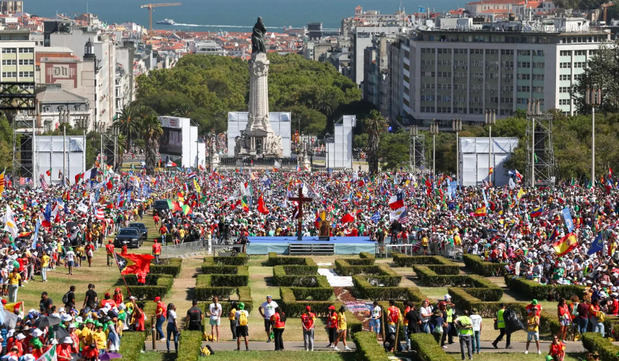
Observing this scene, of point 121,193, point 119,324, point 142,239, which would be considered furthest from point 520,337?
point 121,193

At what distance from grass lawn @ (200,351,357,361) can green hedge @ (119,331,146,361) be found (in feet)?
5.66

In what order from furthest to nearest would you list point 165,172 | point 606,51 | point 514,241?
point 606,51 → point 165,172 → point 514,241

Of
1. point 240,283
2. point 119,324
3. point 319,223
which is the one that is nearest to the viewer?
point 119,324

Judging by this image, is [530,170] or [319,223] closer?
[319,223]

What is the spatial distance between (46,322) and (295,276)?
69.5 feet

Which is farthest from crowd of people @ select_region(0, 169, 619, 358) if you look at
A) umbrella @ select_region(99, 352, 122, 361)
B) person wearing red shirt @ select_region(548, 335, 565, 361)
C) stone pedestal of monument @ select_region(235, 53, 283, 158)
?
stone pedestal of monument @ select_region(235, 53, 283, 158)

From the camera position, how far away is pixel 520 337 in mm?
44938

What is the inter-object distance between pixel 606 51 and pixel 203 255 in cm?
8545

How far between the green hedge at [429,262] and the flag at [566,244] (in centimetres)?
771

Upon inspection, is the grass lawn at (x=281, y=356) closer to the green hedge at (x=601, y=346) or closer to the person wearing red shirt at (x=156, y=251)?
the green hedge at (x=601, y=346)

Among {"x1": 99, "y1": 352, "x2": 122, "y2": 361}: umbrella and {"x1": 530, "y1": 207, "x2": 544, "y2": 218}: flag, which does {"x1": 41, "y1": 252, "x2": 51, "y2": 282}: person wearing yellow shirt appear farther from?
{"x1": 530, "y1": 207, "x2": 544, "y2": 218}: flag

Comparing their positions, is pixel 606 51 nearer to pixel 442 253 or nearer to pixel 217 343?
pixel 442 253

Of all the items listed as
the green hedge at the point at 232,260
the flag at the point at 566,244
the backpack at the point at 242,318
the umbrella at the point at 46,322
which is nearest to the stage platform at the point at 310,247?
the green hedge at the point at 232,260

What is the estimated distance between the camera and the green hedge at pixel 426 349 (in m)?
38.4
